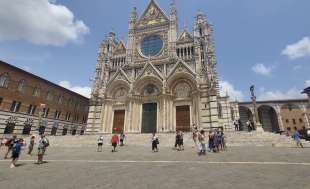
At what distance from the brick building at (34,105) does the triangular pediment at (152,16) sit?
20.7 m

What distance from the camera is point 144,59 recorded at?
30.0 metres

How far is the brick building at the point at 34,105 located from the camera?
2494 centimetres

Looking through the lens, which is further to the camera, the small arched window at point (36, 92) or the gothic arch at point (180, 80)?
the small arched window at point (36, 92)

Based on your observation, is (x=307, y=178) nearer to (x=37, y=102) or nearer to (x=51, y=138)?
(x=51, y=138)

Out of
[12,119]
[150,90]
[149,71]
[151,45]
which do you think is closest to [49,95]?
[12,119]

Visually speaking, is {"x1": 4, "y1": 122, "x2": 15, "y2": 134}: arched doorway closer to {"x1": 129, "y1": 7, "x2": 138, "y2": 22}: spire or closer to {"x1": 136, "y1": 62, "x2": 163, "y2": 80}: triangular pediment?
{"x1": 136, "y1": 62, "x2": 163, "y2": 80}: triangular pediment

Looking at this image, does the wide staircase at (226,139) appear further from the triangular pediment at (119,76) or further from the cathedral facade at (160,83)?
the triangular pediment at (119,76)

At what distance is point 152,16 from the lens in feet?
109

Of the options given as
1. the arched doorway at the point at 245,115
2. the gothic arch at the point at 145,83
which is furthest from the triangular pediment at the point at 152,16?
the arched doorway at the point at 245,115

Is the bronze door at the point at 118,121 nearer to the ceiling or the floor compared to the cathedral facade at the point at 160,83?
nearer to the floor

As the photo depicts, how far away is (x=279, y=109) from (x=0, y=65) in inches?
2205

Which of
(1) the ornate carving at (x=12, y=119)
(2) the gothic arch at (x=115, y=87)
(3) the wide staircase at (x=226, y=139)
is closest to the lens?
(3) the wide staircase at (x=226, y=139)

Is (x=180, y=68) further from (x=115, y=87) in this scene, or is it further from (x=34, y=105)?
(x=34, y=105)

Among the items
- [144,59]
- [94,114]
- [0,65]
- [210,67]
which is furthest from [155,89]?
[0,65]
